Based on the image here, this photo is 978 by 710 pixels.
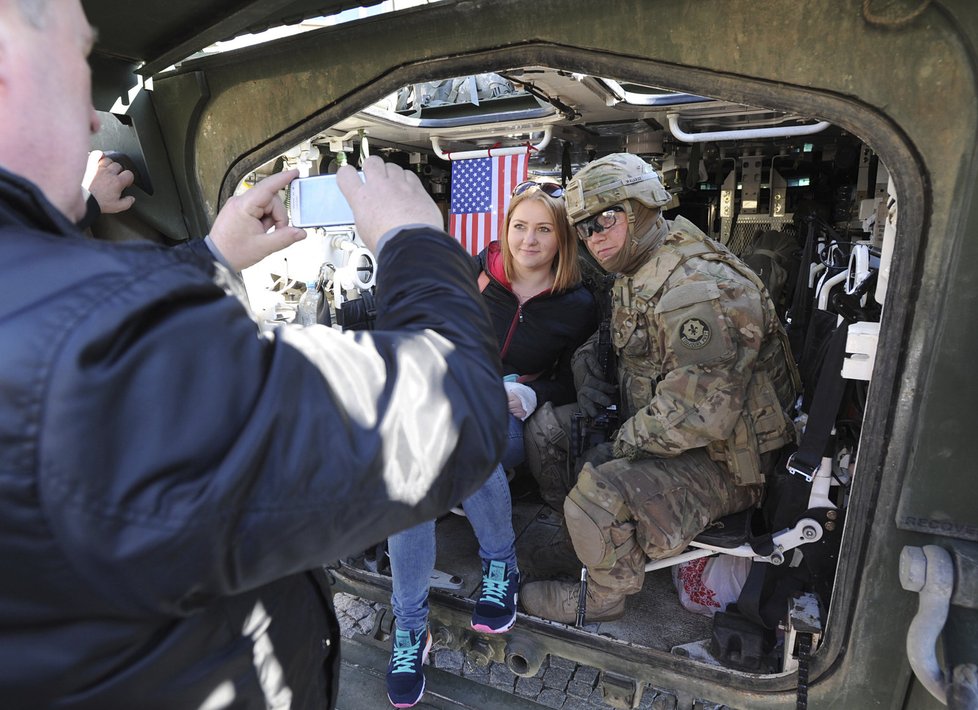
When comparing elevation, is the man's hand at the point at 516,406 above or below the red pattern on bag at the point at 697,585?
above

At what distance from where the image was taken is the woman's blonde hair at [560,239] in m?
2.62

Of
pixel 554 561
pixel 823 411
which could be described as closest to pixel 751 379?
pixel 823 411

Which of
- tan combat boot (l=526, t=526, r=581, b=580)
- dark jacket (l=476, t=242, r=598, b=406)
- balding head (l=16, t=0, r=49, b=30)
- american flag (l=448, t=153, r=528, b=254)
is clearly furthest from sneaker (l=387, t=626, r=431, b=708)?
american flag (l=448, t=153, r=528, b=254)

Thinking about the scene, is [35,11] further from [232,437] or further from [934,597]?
[934,597]

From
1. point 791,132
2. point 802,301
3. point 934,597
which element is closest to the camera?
point 934,597

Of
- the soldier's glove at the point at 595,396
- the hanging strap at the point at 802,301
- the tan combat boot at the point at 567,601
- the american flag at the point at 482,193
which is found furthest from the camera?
the american flag at the point at 482,193

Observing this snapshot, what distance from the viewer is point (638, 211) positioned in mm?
2223

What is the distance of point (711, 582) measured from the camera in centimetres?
216

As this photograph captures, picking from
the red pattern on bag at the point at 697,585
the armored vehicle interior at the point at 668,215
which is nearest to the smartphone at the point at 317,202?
the armored vehicle interior at the point at 668,215

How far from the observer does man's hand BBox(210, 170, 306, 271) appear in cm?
105

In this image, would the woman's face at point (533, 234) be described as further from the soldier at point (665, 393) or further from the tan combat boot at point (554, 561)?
the tan combat boot at point (554, 561)

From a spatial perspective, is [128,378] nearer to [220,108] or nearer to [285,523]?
[285,523]

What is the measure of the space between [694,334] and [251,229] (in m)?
1.34

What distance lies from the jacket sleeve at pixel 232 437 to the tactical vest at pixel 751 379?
148 centimetres
